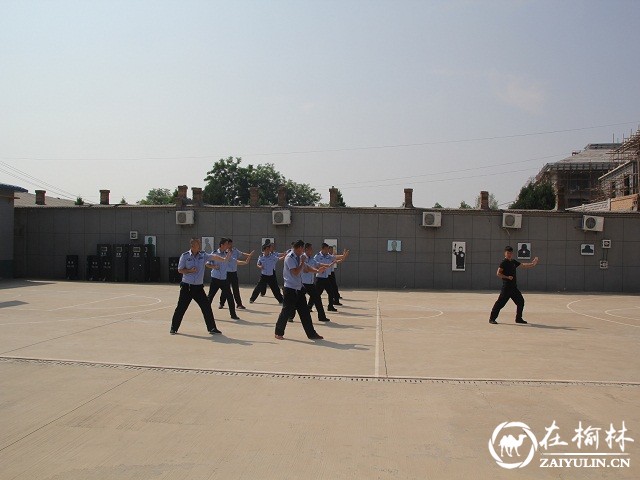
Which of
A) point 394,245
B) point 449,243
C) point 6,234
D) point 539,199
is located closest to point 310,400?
point 394,245

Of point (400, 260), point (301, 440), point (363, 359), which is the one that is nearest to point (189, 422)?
point (301, 440)

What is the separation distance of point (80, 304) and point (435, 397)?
12.2 meters

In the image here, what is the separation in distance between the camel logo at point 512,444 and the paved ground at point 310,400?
2 cm

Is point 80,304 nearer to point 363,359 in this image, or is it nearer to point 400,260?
point 363,359

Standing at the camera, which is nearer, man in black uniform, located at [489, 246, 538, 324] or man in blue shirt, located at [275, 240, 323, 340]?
man in blue shirt, located at [275, 240, 323, 340]

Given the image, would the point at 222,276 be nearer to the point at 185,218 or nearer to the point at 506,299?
the point at 506,299

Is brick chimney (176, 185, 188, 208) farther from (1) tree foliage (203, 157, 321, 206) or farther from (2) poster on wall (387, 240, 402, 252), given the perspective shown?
(1) tree foliage (203, 157, 321, 206)

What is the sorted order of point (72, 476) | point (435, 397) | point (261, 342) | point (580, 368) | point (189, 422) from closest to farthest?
point (72, 476), point (189, 422), point (435, 397), point (580, 368), point (261, 342)

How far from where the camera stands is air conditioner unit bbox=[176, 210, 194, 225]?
25.4 m

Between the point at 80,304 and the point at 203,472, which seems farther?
the point at 80,304

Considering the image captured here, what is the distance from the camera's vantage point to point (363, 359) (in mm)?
9344

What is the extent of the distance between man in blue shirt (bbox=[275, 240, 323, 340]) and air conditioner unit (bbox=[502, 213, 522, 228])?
15335 millimetres

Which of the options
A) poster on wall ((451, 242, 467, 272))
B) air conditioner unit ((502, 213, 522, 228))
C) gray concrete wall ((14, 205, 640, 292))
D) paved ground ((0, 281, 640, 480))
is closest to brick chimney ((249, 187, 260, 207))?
gray concrete wall ((14, 205, 640, 292))

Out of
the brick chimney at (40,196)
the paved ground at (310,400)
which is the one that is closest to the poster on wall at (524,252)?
the paved ground at (310,400)
